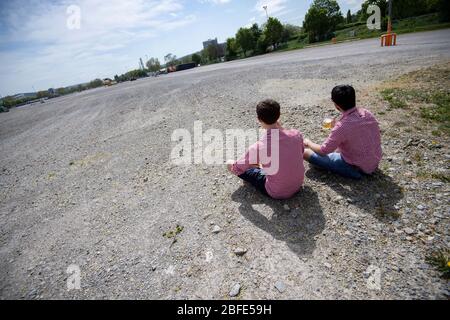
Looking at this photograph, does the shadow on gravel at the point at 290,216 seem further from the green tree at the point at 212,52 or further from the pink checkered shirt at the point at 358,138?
the green tree at the point at 212,52

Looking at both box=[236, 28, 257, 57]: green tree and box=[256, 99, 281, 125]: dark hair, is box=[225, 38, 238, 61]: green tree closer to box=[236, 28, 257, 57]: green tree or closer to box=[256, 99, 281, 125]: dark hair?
box=[236, 28, 257, 57]: green tree

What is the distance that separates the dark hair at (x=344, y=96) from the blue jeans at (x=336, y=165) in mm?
870

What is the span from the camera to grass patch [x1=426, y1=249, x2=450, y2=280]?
2.43 metres

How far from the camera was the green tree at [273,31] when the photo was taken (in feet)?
228

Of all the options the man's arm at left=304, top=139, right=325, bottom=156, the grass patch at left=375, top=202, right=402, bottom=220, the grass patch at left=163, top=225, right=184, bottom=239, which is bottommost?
the grass patch at left=375, top=202, right=402, bottom=220

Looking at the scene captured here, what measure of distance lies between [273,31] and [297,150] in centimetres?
7758

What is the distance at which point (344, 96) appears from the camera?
3.48 meters

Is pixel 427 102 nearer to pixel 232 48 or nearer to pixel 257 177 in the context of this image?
pixel 257 177

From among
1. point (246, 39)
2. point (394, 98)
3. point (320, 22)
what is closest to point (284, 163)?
point (394, 98)

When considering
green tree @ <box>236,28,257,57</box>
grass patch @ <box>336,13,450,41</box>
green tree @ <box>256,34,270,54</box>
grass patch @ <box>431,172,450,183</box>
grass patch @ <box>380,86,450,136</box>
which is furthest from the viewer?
green tree @ <box>236,28,257,57</box>

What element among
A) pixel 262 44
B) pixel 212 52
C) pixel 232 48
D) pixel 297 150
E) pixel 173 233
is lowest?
pixel 173 233

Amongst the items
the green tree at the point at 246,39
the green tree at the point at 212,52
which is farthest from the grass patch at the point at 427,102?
the green tree at the point at 212,52

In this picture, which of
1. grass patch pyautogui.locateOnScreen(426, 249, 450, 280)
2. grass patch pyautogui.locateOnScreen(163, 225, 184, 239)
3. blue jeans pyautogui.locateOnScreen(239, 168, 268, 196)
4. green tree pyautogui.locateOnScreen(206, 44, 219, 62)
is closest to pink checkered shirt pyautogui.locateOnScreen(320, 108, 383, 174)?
blue jeans pyautogui.locateOnScreen(239, 168, 268, 196)
